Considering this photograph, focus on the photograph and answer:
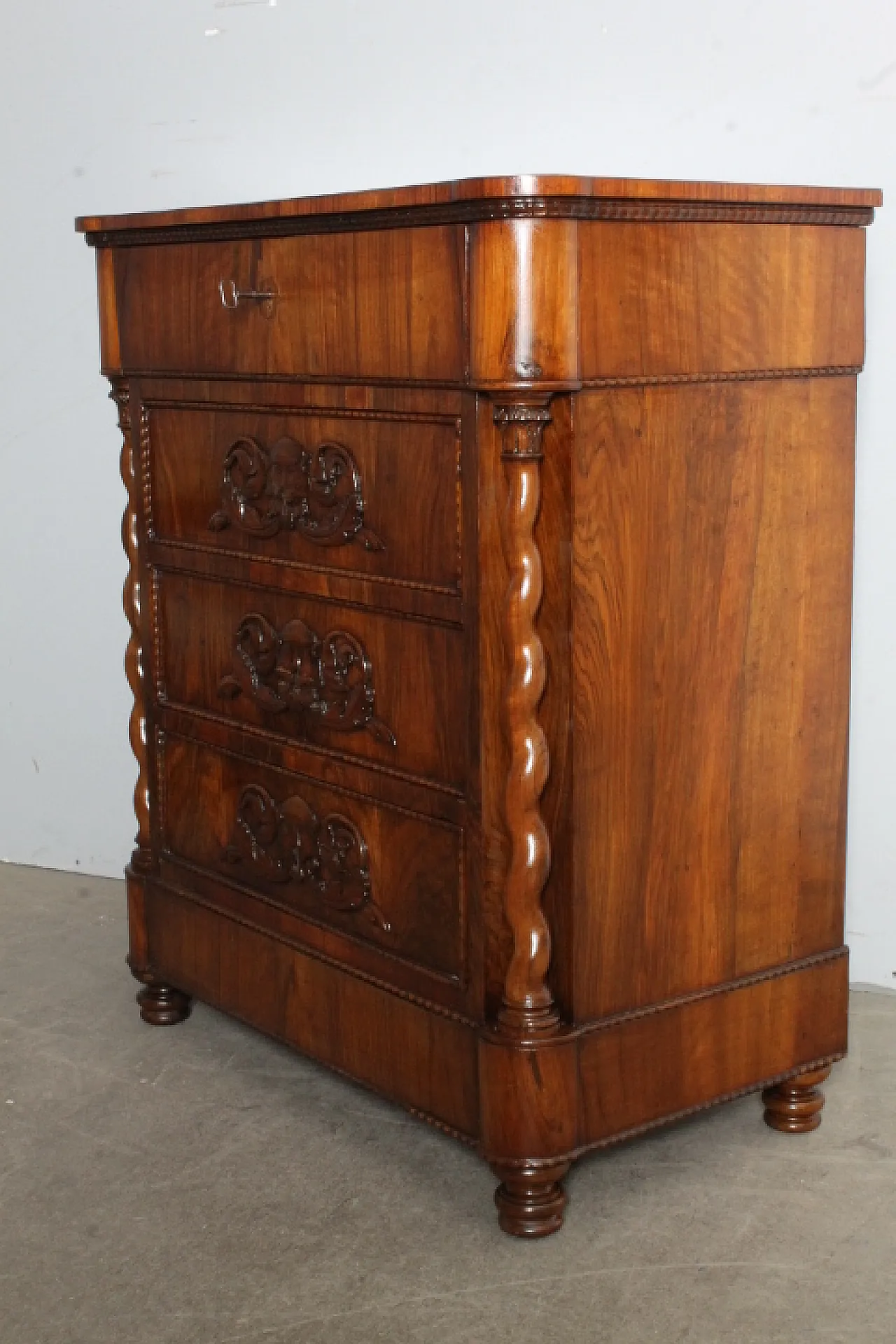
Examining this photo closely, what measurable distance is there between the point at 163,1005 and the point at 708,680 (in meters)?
1.14

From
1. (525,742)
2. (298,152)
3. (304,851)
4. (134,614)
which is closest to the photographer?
(525,742)

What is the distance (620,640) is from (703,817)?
11.0 inches

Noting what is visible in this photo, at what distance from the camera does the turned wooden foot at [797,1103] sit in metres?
2.38

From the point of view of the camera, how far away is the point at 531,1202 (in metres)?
2.12

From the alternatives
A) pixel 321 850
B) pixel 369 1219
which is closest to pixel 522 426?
pixel 321 850

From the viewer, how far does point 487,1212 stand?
2195mm

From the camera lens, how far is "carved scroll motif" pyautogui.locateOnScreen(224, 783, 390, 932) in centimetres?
233

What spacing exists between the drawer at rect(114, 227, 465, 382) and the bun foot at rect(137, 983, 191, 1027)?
3.22 ft

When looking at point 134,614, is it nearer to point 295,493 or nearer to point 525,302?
point 295,493

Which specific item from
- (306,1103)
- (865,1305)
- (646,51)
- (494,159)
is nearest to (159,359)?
(494,159)

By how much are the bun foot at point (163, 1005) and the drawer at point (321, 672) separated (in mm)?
483

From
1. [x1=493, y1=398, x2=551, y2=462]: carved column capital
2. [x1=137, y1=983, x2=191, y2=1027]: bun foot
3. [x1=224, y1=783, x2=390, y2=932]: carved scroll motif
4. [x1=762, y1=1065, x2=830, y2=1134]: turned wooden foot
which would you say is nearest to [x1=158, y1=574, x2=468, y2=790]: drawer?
[x1=224, y1=783, x2=390, y2=932]: carved scroll motif

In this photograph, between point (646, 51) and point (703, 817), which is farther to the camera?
point (646, 51)

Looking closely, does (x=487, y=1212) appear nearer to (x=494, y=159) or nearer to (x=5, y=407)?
(x=494, y=159)
